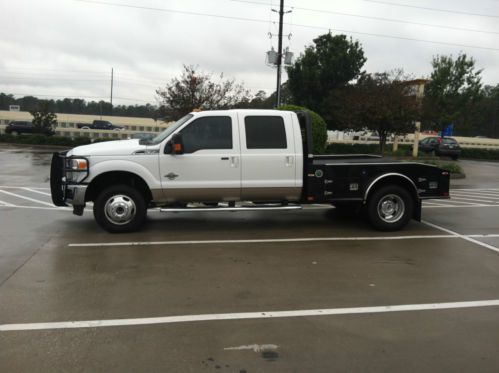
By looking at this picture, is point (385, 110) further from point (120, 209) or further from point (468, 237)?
point (120, 209)

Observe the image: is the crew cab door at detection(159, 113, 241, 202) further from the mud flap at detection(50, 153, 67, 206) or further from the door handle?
the mud flap at detection(50, 153, 67, 206)

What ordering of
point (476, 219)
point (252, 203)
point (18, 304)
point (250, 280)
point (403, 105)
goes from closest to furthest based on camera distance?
point (18, 304), point (250, 280), point (252, 203), point (476, 219), point (403, 105)

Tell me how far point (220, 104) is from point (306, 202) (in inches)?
784

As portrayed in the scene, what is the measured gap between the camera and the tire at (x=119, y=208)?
7.79m

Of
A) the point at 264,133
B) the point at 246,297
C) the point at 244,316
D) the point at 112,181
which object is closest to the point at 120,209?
the point at 112,181

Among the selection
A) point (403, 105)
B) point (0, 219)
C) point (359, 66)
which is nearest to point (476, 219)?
point (0, 219)

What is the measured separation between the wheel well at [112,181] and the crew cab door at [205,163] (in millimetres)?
480

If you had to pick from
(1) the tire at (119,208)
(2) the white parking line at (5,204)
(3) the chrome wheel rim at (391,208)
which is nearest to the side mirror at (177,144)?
(1) the tire at (119,208)

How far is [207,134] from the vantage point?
7934 mm

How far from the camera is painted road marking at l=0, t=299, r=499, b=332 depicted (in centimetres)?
430

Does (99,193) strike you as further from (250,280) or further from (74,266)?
(250,280)

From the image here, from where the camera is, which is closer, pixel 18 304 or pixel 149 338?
pixel 149 338

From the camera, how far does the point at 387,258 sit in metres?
6.81

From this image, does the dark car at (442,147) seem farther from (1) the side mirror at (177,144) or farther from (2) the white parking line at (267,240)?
(1) the side mirror at (177,144)
